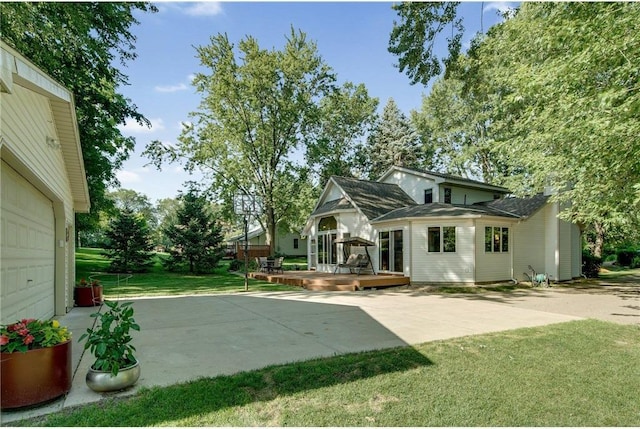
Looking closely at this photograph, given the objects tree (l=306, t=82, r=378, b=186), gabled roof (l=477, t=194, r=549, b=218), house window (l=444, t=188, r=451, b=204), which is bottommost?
gabled roof (l=477, t=194, r=549, b=218)

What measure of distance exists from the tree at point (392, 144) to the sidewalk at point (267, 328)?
29.6 m

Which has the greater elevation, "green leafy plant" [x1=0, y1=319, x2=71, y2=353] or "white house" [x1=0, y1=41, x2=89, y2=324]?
"white house" [x1=0, y1=41, x2=89, y2=324]

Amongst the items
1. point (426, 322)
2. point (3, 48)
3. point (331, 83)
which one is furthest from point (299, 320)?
point (331, 83)

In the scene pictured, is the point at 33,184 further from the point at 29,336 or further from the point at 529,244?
the point at 529,244

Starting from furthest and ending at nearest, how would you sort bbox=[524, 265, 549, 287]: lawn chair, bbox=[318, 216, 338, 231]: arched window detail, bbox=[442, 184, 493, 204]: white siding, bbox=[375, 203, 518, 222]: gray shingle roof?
1. bbox=[318, 216, 338, 231]: arched window detail
2. bbox=[442, 184, 493, 204]: white siding
3. bbox=[524, 265, 549, 287]: lawn chair
4. bbox=[375, 203, 518, 222]: gray shingle roof

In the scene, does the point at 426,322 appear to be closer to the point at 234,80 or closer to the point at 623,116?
the point at 623,116

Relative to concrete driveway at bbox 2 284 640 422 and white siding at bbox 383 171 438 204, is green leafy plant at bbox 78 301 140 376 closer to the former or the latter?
concrete driveway at bbox 2 284 640 422

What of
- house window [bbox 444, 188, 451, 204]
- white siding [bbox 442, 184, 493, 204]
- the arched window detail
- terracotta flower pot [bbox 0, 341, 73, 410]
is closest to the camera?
terracotta flower pot [bbox 0, 341, 73, 410]

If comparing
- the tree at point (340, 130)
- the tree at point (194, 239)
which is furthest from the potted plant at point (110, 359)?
the tree at point (340, 130)

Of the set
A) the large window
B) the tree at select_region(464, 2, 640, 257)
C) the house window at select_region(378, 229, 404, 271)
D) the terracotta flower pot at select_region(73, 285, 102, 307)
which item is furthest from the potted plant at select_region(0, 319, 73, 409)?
the large window

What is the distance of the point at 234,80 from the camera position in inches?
916

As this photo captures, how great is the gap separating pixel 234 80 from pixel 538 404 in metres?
23.4

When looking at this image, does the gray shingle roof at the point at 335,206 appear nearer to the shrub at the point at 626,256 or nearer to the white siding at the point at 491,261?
the white siding at the point at 491,261

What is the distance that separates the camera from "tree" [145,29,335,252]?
23266mm
